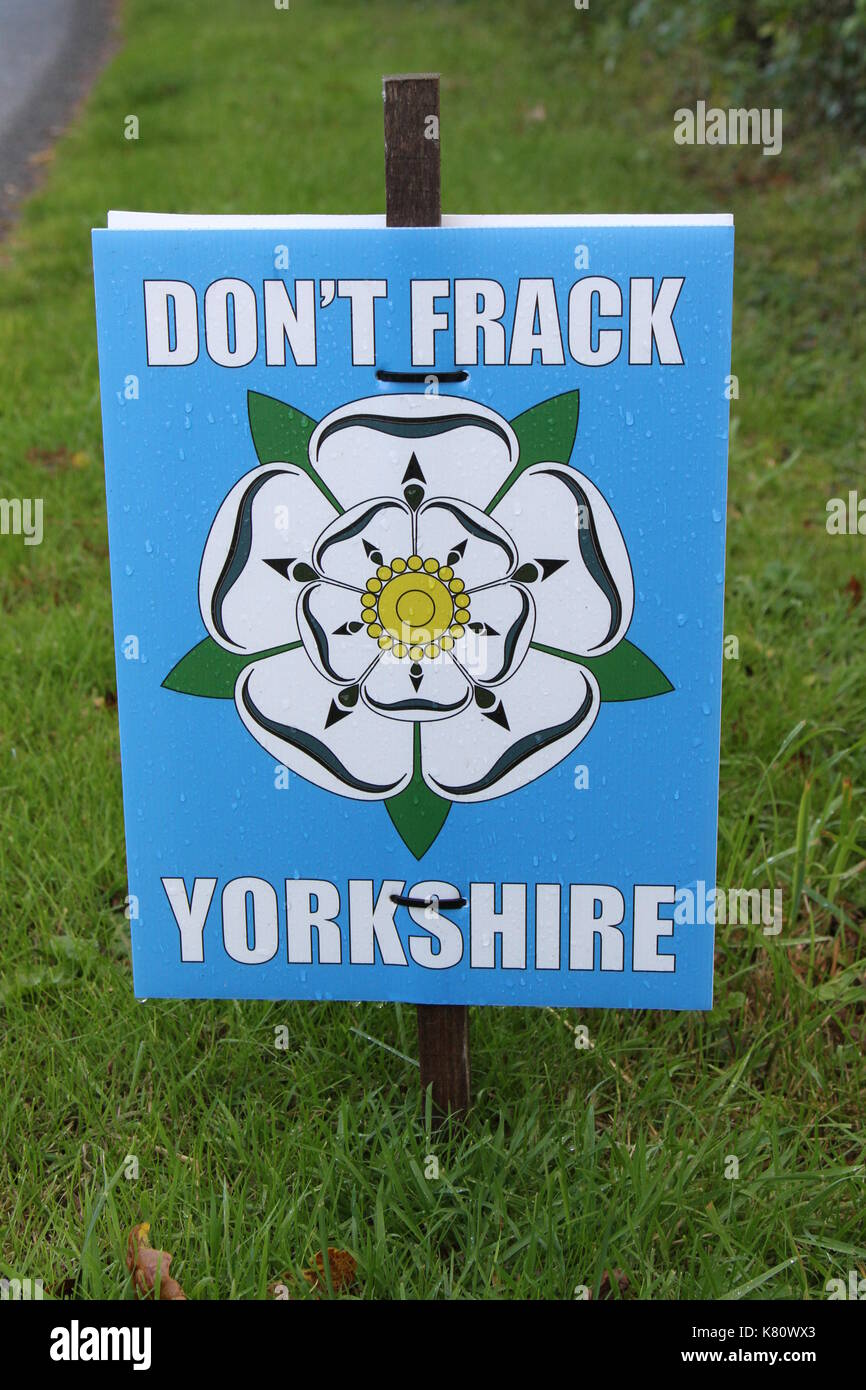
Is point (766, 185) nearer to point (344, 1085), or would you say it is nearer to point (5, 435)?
point (5, 435)

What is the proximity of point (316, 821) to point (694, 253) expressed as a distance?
830 mm

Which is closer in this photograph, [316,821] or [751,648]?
[316,821]

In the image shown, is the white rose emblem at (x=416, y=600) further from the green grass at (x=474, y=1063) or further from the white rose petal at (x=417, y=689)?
the green grass at (x=474, y=1063)

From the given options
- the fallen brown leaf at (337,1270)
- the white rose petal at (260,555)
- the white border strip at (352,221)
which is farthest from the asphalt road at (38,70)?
the fallen brown leaf at (337,1270)

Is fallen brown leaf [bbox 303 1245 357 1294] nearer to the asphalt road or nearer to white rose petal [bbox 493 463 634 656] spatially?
white rose petal [bbox 493 463 634 656]

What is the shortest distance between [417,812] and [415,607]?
26 cm

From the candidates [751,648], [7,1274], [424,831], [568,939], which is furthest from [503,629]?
[751,648]

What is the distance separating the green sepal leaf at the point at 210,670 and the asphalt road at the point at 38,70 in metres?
6.04

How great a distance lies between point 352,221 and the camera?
5.57ft

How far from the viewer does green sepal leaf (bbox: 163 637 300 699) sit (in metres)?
1.79

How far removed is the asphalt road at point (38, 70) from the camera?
27.4ft

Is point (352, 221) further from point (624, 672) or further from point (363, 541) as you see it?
point (624, 672)

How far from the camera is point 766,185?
740cm

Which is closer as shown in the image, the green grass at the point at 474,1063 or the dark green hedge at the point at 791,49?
the green grass at the point at 474,1063
